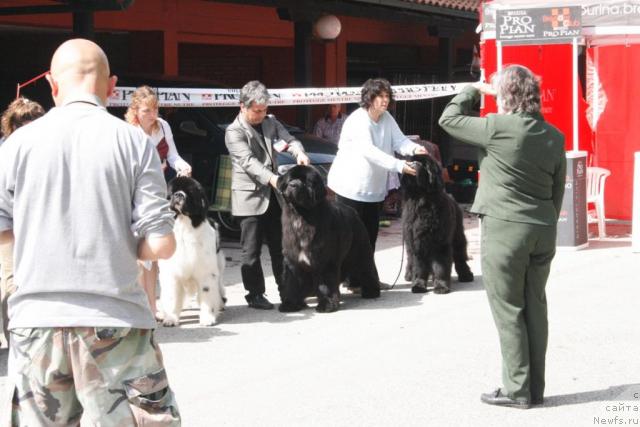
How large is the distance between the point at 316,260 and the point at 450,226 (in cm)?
143

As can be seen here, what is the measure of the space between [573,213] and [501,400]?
20.7 ft

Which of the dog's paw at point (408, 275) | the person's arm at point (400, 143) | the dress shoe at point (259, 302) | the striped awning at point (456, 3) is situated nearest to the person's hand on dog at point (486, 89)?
the person's arm at point (400, 143)

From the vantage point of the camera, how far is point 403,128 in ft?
71.2

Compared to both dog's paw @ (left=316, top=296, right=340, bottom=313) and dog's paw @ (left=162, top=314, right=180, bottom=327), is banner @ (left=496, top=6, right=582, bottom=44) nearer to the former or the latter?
dog's paw @ (left=316, top=296, right=340, bottom=313)

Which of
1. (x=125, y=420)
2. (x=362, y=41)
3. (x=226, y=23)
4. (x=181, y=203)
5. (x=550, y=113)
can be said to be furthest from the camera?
(x=362, y=41)

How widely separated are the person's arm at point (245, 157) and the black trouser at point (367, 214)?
962 millimetres

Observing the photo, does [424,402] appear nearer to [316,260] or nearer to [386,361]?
[386,361]

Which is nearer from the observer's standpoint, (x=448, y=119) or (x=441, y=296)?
(x=448, y=119)

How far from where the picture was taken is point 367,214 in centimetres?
912

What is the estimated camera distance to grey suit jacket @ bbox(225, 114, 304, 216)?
27.3 ft

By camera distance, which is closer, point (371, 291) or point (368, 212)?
point (371, 291)

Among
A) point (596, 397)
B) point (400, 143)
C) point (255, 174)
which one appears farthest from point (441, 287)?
point (596, 397)

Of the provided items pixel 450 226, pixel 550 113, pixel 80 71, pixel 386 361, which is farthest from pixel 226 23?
pixel 80 71

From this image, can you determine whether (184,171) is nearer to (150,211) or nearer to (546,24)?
(150,211)
